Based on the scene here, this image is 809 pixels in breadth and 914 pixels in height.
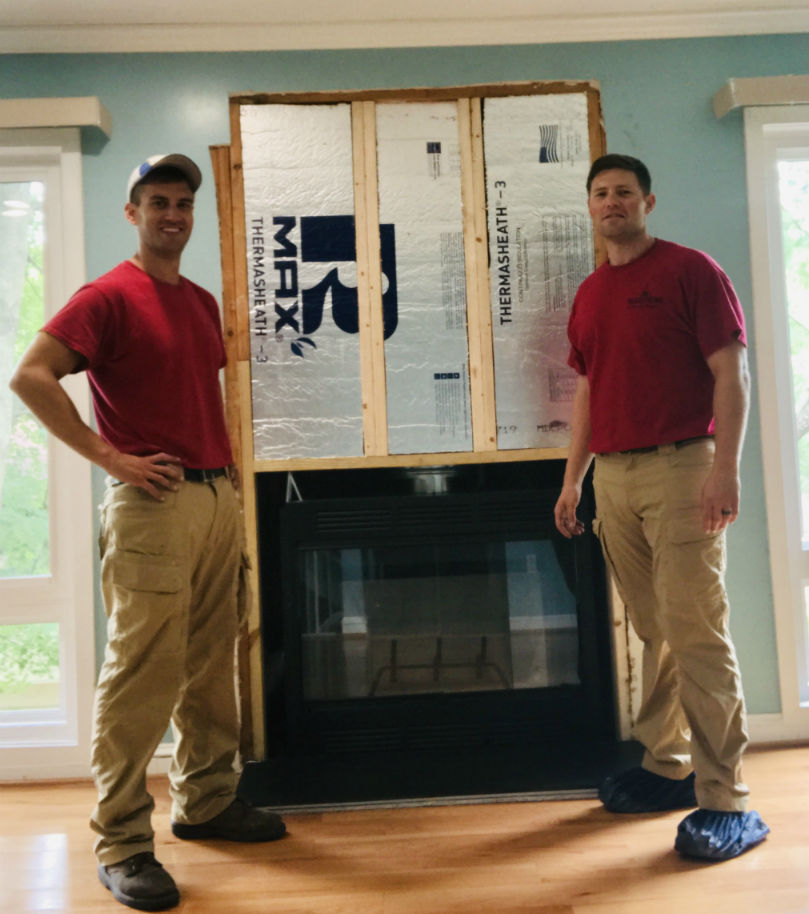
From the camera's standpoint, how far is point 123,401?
1881 millimetres

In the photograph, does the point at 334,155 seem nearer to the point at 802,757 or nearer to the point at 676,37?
the point at 676,37

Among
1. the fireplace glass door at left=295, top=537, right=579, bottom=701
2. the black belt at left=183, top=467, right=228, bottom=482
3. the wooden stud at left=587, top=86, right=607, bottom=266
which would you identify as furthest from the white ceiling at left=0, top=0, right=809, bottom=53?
the fireplace glass door at left=295, top=537, right=579, bottom=701

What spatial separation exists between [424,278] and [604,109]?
33.2 inches

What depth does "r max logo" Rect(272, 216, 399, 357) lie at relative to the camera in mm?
2674

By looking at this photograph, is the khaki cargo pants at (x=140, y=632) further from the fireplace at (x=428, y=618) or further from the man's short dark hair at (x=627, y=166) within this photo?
the man's short dark hair at (x=627, y=166)

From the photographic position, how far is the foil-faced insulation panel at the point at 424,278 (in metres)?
2.69

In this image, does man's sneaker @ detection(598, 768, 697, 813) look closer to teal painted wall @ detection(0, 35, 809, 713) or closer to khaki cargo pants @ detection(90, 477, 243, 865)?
teal painted wall @ detection(0, 35, 809, 713)

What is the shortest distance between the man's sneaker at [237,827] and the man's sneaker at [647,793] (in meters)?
0.89

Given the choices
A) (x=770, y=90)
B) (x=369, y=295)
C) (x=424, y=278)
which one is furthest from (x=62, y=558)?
(x=770, y=90)

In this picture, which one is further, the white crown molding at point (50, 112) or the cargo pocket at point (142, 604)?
the white crown molding at point (50, 112)

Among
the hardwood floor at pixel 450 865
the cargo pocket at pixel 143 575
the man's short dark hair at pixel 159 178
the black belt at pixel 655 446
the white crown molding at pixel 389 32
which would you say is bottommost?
the hardwood floor at pixel 450 865

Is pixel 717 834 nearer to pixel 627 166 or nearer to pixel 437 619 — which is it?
pixel 437 619

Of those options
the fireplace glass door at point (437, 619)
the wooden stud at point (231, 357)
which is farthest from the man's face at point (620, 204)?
the wooden stud at point (231, 357)

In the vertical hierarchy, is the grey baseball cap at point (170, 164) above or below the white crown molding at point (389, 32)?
below
